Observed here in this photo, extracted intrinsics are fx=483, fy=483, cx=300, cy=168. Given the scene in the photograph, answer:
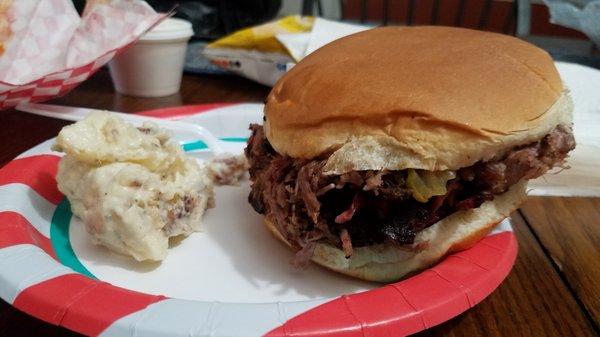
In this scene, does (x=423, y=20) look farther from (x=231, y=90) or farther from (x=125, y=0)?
(x=125, y=0)

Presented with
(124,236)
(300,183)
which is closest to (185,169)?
(124,236)

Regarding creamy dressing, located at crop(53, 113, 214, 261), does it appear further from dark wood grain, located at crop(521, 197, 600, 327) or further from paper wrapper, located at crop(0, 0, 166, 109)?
dark wood grain, located at crop(521, 197, 600, 327)

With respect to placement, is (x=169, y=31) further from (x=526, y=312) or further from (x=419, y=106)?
(x=526, y=312)

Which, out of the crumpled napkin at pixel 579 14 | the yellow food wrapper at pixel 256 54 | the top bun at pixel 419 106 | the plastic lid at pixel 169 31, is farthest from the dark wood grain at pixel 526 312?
the crumpled napkin at pixel 579 14

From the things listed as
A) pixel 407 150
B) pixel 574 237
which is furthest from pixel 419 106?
pixel 574 237

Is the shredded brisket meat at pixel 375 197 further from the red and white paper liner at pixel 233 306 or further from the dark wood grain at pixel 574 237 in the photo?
the dark wood grain at pixel 574 237

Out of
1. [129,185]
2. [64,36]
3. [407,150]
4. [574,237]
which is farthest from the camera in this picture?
[64,36]

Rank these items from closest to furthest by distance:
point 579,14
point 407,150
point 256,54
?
1. point 407,150
2. point 256,54
3. point 579,14
